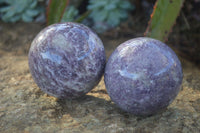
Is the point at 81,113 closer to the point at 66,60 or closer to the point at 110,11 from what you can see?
the point at 66,60

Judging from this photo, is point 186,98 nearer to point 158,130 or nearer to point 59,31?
point 158,130

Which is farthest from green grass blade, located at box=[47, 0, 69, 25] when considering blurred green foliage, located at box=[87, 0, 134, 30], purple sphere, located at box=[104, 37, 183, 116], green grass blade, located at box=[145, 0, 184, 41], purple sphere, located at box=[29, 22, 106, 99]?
purple sphere, located at box=[104, 37, 183, 116]

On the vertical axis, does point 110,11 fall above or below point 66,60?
above

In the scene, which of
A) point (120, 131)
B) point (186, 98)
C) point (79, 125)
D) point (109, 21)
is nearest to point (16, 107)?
point (79, 125)

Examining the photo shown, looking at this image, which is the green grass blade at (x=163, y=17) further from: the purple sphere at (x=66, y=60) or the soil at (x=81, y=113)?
the purple sphere at (x=66, y=60)

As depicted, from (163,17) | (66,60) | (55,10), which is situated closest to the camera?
(66,60)

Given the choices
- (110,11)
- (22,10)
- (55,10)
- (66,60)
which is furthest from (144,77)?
(22,10)

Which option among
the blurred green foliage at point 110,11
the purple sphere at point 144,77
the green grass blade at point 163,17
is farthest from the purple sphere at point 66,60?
the blurred green foliage at point 110,11
